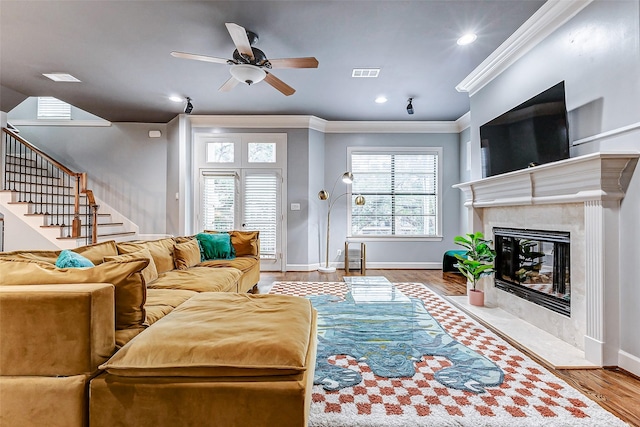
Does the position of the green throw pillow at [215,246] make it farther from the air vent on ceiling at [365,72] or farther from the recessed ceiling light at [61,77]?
the air vent on ceiling at [365,72]

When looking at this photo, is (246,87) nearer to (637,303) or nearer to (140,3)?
(140,3)

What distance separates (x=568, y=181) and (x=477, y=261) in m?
1.35

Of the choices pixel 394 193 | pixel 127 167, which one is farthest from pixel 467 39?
pixel 127 167

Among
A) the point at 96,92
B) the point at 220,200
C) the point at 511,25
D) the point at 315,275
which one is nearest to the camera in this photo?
the point at 511,25

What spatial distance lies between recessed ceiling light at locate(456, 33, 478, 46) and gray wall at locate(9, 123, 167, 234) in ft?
17.3

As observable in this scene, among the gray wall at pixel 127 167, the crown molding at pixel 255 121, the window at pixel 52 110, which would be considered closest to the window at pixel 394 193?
the crown molding at pixel 255 121

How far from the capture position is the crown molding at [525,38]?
2566mm

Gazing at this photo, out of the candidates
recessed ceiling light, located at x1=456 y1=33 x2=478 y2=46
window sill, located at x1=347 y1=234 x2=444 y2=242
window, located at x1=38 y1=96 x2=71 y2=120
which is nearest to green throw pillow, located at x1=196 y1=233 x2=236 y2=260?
window sill, located at x1=347 y1=234 x2=444 y2=242

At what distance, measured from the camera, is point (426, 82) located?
4.25 m

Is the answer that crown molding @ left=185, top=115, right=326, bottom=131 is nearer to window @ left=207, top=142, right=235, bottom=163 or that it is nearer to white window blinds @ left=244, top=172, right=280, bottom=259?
window @ left=207, top=142, right=235, bottom=163

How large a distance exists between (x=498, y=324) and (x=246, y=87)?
4.14 metres

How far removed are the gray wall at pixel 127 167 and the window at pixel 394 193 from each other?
374cm

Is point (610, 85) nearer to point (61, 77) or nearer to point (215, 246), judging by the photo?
point (215, 246)

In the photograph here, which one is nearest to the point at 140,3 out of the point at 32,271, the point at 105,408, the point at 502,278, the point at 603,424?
the point at 32,271
